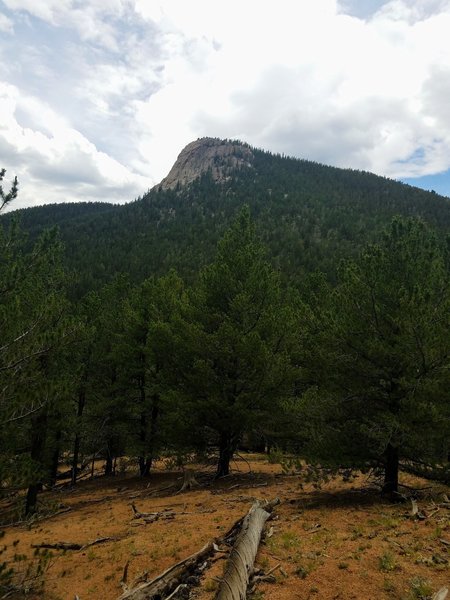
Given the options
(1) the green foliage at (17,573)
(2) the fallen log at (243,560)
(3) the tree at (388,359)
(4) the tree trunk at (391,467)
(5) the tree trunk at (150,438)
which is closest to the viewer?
(1) the green foliage at (17,573)

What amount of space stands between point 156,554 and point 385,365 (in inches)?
298

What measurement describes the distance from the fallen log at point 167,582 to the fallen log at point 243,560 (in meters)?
0.82

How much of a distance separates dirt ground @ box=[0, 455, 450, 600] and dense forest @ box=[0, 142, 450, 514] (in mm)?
1425

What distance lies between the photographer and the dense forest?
28.5 ft

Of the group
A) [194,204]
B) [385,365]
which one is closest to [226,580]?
[385,365]

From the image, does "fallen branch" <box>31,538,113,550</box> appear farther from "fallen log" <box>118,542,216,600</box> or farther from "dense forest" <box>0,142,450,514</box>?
"fallen log" <box>118,542,216,600</box>

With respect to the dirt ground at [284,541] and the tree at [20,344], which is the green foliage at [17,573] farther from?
the tree at [20,344]

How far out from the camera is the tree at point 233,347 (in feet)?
50.1

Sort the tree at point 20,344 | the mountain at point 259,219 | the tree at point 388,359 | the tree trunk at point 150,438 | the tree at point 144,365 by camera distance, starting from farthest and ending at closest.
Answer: the mountain at point 259,219
the tree at point 144,365
the tree trunk at point 150,438
the tree at point 388,359
the tree at point 20,344

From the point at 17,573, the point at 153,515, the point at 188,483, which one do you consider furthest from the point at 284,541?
the point at 188,483

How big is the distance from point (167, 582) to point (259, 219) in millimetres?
112180

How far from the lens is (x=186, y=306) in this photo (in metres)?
17.3

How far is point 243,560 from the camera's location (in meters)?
6.98

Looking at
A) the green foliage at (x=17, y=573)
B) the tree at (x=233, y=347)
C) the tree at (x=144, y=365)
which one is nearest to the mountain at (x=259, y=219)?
the tree at (x=144, y=365)
